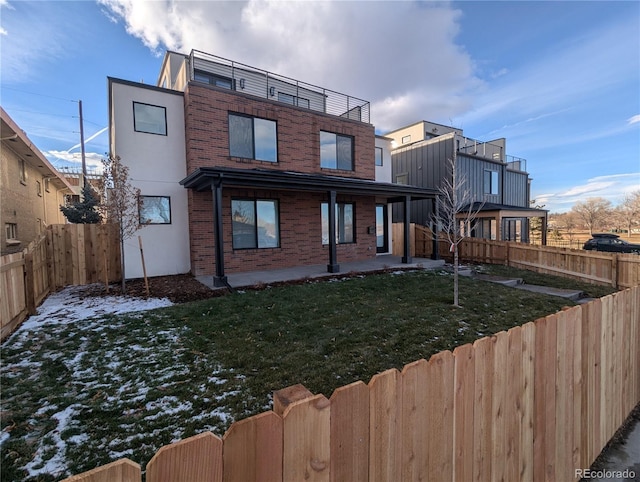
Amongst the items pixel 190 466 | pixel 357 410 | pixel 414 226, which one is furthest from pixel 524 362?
pixel 414 226

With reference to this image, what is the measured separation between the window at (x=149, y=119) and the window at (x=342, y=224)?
6678 millimetres

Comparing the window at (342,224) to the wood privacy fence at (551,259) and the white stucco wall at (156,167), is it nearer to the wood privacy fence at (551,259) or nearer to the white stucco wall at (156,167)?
the wood privacy fence at (551,259)

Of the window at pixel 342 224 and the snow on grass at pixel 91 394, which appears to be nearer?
the snow on grass at pixel 91 394

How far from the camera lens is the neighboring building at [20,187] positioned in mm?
8836

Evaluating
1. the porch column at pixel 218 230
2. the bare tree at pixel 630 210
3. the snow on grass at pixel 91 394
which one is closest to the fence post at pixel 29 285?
the snow on grass at pixel 91 394

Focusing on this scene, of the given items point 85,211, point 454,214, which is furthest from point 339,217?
point 85,211

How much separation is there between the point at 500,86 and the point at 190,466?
60.1 ft

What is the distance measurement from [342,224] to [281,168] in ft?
11.9

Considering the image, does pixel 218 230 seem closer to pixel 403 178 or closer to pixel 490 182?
pixel 403 178

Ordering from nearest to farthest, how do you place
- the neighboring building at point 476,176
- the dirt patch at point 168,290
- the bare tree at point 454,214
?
1. the bare tree at point 454,214
2. the dirt patch at point 168,290
3. the neighboring building at point 476,176

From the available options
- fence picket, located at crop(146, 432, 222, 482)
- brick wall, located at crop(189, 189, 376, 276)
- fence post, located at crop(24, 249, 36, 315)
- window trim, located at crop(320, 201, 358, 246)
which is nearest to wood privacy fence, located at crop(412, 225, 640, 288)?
brick wall, located at crop(189, 189, 376, 276)

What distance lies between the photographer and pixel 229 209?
10.4m

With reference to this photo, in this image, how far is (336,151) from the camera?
1368cm

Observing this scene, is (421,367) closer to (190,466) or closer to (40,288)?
(190,466)
